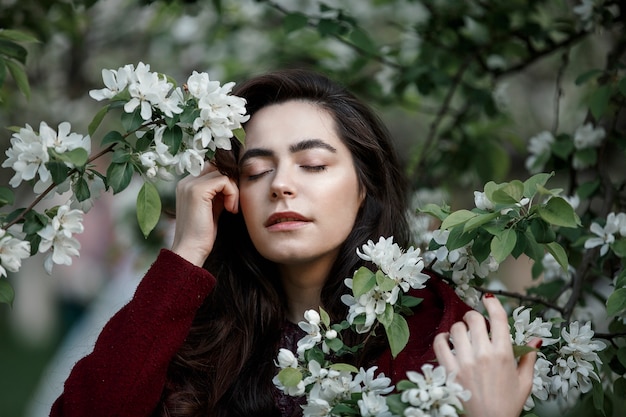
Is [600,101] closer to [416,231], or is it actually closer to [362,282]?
[416,231]

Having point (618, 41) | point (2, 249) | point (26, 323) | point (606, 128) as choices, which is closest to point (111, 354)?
point (2, 249)

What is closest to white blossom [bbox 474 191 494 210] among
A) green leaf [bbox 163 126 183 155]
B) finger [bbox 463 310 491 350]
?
finger [bbox 463 310 491 350]

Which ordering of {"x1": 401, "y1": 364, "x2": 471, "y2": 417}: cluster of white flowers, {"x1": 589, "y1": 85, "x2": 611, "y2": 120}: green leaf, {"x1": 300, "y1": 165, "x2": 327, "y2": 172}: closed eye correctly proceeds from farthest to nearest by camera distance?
1. {"x1": 589, "y1": 85, "x2": 611, "y2": 120}: green leaf
2. {"x1": 300, "y1": 165, "x2": 327, "y2": 172}: closed eye
3. {"x1": 401, "y1": 364, "x2": 471, "y2": 417}: cluster of white flowers

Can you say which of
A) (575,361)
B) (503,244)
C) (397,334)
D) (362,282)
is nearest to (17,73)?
(362,282)

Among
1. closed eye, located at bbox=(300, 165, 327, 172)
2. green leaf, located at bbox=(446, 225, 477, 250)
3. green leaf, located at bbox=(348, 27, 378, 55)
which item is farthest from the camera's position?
green leaf, located at bbox=(348, 27, 378, 55)

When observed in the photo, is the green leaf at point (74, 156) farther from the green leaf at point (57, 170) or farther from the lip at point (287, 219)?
the lip at point (287, 219)

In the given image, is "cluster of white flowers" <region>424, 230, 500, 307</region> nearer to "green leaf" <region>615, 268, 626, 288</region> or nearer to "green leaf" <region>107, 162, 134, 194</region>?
"green leaf" <region>615, 268, 626, 288</region>

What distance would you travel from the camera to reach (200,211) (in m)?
2.26

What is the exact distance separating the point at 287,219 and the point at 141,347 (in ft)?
1.44

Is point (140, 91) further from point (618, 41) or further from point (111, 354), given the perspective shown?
point (618, 41)

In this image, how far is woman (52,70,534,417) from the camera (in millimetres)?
2121

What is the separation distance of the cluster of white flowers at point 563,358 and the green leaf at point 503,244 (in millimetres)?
255

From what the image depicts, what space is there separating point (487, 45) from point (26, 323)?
8.26 m

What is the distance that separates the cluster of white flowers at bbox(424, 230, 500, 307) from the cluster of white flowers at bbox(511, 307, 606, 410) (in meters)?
0.12
